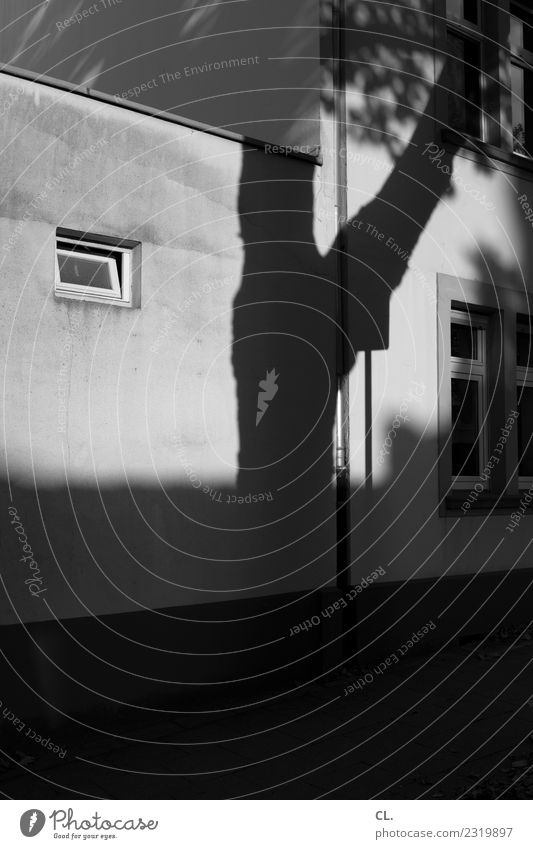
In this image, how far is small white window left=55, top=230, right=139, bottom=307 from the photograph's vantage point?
5875mm

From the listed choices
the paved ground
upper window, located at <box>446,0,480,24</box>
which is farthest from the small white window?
upper window, located at <box>446,0,480,24</box>

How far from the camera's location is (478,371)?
852 cm

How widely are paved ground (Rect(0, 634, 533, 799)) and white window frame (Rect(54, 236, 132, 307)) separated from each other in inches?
109

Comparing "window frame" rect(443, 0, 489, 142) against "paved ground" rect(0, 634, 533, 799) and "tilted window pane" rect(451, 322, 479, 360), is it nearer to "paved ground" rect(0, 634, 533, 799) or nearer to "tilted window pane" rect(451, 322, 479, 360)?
"tilted window pane" rect(451, 322, 479, 360)

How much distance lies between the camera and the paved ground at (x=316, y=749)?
4793 millimetres

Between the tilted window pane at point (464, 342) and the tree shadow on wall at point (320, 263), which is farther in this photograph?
the tilted window pane at point (464, 342)

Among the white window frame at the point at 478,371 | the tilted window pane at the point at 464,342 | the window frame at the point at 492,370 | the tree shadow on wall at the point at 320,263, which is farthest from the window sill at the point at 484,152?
the tilted window pane at the point at 464,342

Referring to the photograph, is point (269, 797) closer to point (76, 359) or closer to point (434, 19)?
point (76, 359)

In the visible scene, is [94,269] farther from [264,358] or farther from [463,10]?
[463,10]

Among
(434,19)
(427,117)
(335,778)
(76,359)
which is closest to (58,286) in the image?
(76,359)

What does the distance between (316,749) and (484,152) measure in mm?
5773

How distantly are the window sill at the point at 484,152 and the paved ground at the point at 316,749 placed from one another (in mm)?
4752

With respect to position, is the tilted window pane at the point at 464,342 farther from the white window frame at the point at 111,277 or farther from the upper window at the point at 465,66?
the white window frame at the point at 111,277

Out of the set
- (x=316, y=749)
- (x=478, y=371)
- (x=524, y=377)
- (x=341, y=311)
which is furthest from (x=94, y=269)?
(x=524, y=377)
